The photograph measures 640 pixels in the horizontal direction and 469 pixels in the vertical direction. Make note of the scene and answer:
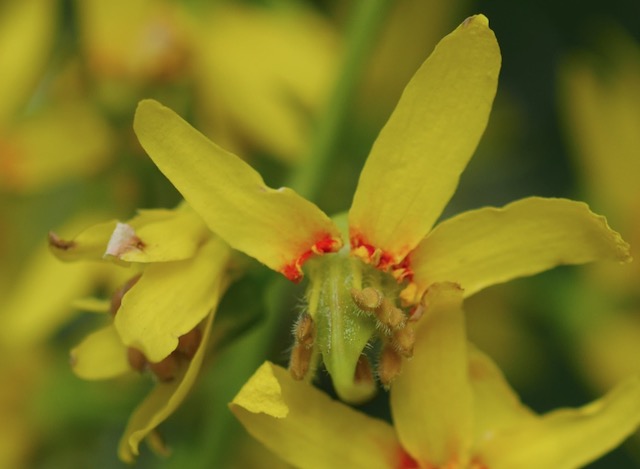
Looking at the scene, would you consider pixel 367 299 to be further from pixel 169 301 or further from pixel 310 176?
pixel 310 176

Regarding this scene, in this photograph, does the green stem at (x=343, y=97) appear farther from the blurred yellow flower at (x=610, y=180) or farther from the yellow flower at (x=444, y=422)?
the blurred yellow flower at (x=610, y=180)

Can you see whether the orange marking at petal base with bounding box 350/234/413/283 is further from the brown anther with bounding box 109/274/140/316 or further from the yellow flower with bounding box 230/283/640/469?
the brown anther with bounding box 109/274/140/316

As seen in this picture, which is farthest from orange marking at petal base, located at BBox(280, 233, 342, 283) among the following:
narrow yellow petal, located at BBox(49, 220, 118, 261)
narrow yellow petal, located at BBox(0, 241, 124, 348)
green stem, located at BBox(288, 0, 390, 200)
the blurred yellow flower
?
the blurred yellow flower

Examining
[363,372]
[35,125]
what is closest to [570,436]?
[363,372]

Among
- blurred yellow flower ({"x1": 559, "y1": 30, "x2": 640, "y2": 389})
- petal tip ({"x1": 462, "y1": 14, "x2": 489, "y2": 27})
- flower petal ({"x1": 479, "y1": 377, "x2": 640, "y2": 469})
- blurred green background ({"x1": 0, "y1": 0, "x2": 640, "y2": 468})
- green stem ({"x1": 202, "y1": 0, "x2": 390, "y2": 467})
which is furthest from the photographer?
blurred yellow flower ({"x1": 559, "y1": 30, "x2": 640, "y2": 389})

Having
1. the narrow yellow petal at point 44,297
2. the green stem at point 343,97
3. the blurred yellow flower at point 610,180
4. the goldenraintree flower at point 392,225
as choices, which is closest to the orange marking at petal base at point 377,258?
the goldenraintree flower at point 392,225
